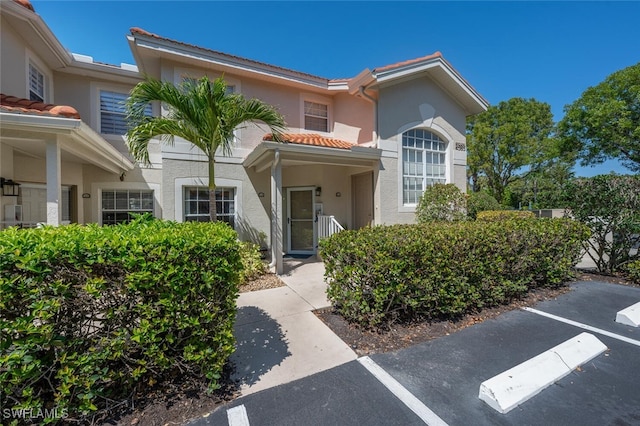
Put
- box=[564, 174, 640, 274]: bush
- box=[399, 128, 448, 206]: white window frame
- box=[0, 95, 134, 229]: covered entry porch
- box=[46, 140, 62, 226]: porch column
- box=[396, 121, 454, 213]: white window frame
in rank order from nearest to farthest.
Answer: box=[0, 95, 134, 229]: covered entry porch → box=[46, 140, 62, 226]: porch column → box=[564, 174, 640, 274]: bush → box=[396, 121, 454, 213]: white window frame → box=[399, 128, 448, 206]: white window frame

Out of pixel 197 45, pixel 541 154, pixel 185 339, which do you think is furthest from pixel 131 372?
pixel 541 154

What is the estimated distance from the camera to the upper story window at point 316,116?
10.2 m

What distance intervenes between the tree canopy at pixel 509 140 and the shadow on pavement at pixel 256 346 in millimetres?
27261

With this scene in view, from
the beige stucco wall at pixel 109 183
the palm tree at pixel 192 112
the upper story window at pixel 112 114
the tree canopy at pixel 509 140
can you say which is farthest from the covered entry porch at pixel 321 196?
the tree canopy at pixel 509 140

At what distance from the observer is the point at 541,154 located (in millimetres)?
24578

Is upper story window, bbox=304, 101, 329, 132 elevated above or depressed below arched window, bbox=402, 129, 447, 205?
above

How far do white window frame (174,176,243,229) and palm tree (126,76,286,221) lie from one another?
76.5 inches

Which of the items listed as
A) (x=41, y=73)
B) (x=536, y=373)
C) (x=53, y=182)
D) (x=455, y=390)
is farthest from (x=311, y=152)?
(x=41, y=73)

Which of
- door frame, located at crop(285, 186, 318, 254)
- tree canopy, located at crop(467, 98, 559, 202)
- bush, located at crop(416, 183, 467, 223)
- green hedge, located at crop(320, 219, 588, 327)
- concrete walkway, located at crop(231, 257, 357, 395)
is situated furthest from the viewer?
tree canopy, located at crop(467, 98, 559, 202)

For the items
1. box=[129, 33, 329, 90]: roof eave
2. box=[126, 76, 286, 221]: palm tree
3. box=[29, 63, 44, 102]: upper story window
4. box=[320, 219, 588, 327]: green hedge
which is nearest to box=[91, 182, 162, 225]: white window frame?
box=[29, 63, 44, 102]: upper story window

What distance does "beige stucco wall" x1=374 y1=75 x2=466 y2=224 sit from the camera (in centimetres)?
896

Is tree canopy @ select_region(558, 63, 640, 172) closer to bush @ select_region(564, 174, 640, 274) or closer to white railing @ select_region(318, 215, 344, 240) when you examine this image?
bush @ select_region(564, 174, 640, 274)

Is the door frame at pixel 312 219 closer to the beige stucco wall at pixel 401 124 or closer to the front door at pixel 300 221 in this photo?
the front door at pixel 300 221

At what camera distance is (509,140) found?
2477cm
